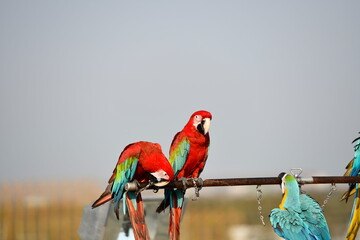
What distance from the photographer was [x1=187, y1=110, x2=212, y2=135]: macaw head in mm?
3402

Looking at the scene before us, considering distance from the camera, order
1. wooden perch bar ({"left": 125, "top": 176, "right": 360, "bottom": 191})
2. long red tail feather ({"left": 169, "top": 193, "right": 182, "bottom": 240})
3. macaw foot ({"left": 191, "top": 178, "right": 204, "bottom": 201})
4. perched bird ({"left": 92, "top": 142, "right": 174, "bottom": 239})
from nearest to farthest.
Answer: wooden perch bar ({"left": 125, "top": 176, "right": 360, "bottom": 191})
perched bird ({"left": 92, "top": 142, "right": 174, "bottom": 239})
macaw foot ({"left": 191, "top": 178, "right": 204, "bottom": 201})
long red tail feather ({"left": 169, "top": 193, "right": 182, "bottom": 240})

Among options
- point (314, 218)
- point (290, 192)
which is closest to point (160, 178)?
point (290, 192)

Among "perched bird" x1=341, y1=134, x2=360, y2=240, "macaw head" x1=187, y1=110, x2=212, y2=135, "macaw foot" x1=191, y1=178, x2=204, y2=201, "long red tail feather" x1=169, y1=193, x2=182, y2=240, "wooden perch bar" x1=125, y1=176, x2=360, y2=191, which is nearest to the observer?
"wooden perch bar" x1=125, y1=176, x2=360, y2=191

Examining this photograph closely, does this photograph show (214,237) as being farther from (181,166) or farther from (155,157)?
(155,157)

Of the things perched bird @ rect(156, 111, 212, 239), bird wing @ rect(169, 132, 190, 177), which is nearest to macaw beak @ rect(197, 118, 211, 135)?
perched bird @ rect(156, 111, 212, 239)

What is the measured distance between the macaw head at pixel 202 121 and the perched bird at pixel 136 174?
0.63 metres

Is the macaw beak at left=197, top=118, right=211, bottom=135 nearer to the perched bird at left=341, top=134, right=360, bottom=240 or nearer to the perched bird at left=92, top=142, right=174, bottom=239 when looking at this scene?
the perched bird at left=92, top=142, right=174, bottom=239

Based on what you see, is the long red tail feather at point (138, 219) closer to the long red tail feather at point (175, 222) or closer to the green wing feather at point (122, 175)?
the green wing feather at point (122, 175)

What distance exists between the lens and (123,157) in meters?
2.80

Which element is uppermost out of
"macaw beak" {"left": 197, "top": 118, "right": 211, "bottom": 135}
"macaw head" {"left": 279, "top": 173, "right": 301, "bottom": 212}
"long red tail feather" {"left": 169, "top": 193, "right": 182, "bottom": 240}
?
"macaw beak" {"left": 197, "top": 118, "right": 211, "bottom": 135}

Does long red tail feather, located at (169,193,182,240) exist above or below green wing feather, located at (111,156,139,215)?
below

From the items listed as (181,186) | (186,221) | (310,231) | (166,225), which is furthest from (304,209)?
(186,221)

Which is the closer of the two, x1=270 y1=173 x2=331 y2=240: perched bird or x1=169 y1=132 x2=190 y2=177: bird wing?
x1=270 y1=173 x2=331 y2=240: perched bird

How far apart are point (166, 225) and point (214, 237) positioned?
4.52 m
